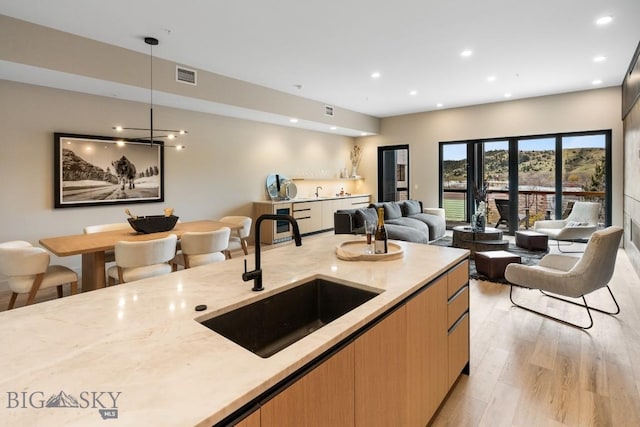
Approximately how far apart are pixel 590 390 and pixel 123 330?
274 centimetres

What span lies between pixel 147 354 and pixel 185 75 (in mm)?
4908

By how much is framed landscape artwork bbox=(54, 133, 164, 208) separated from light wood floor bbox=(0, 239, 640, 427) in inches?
181

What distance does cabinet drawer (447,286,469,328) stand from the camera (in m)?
2.03

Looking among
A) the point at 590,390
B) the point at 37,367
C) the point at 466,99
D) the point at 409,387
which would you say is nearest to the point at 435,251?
the point at 409,387

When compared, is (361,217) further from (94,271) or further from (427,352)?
(427,352)

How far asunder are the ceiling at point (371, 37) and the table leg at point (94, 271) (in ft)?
8.08

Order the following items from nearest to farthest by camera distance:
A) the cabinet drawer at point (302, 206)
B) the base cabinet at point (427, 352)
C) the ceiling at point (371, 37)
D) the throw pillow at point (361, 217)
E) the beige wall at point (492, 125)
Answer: the base cabinet at point (427, 352) → the ceiling at point (371, 37) → the throw pillow at point (361, 217) → the beige wall at point (492, 125) → the cabinet drawer at point (302, 206)

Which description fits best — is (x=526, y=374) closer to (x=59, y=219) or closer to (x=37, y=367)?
(x=37, y=367)

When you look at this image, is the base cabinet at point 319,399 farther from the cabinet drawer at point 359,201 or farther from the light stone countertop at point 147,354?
the cabinet drawer at point 359,201

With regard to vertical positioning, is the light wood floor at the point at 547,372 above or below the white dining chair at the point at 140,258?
below

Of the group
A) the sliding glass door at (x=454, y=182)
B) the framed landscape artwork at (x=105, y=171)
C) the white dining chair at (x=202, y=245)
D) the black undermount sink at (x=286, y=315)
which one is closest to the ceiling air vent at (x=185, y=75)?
the framed landscape artwork at (x=105, y=171)

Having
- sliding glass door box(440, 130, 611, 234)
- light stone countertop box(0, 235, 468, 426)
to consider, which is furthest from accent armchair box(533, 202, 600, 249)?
light stone countertop box(0, 235, 468, 426)

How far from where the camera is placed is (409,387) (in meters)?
1.57

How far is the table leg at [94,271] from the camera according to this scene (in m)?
3.26
